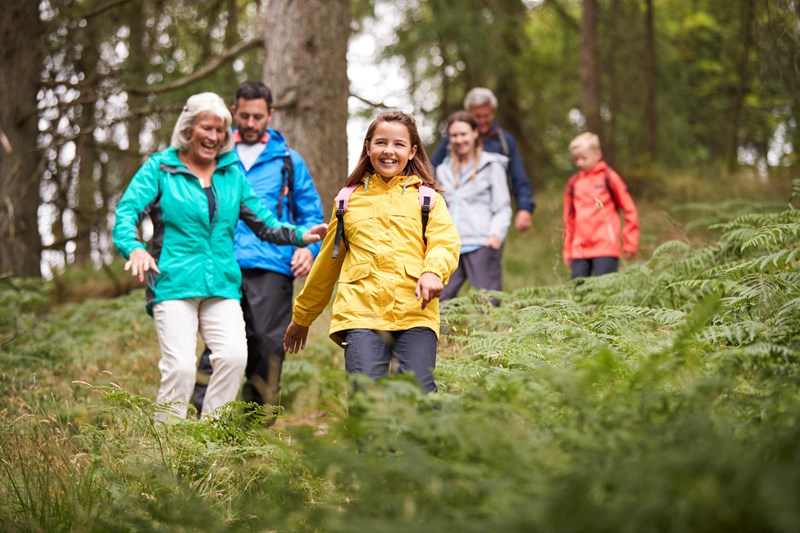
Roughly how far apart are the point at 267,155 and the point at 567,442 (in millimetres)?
4226

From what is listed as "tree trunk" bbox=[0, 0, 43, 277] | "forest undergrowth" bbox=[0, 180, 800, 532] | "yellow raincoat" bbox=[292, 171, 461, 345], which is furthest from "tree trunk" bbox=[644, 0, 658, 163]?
"yellow raincoat" bbox=[292, 171, 461, 345]

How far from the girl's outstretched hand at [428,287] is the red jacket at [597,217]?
13.5 ft

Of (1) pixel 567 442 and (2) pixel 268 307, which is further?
(2) pixel 268 307

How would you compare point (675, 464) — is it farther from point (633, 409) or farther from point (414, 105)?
point (414, 105)

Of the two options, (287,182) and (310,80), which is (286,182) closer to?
(287,182)

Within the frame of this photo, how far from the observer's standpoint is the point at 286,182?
19.7 ft

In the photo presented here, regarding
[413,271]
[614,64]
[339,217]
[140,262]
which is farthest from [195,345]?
[614,64]

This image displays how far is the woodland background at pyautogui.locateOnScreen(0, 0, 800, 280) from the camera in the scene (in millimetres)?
8117

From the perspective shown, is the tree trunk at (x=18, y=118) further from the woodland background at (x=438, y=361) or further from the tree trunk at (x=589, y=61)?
the tree trunk at (x=589, y=61)

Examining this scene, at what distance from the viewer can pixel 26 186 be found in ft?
34.0

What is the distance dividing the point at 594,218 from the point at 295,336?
422 centimetres

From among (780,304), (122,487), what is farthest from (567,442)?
(780,304)

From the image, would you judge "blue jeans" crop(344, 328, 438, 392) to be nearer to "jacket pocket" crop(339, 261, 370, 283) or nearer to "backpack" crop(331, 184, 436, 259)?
"jacket pocket" crop(339, 261, 370, 283)

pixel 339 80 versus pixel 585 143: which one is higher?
pixel 339 80
